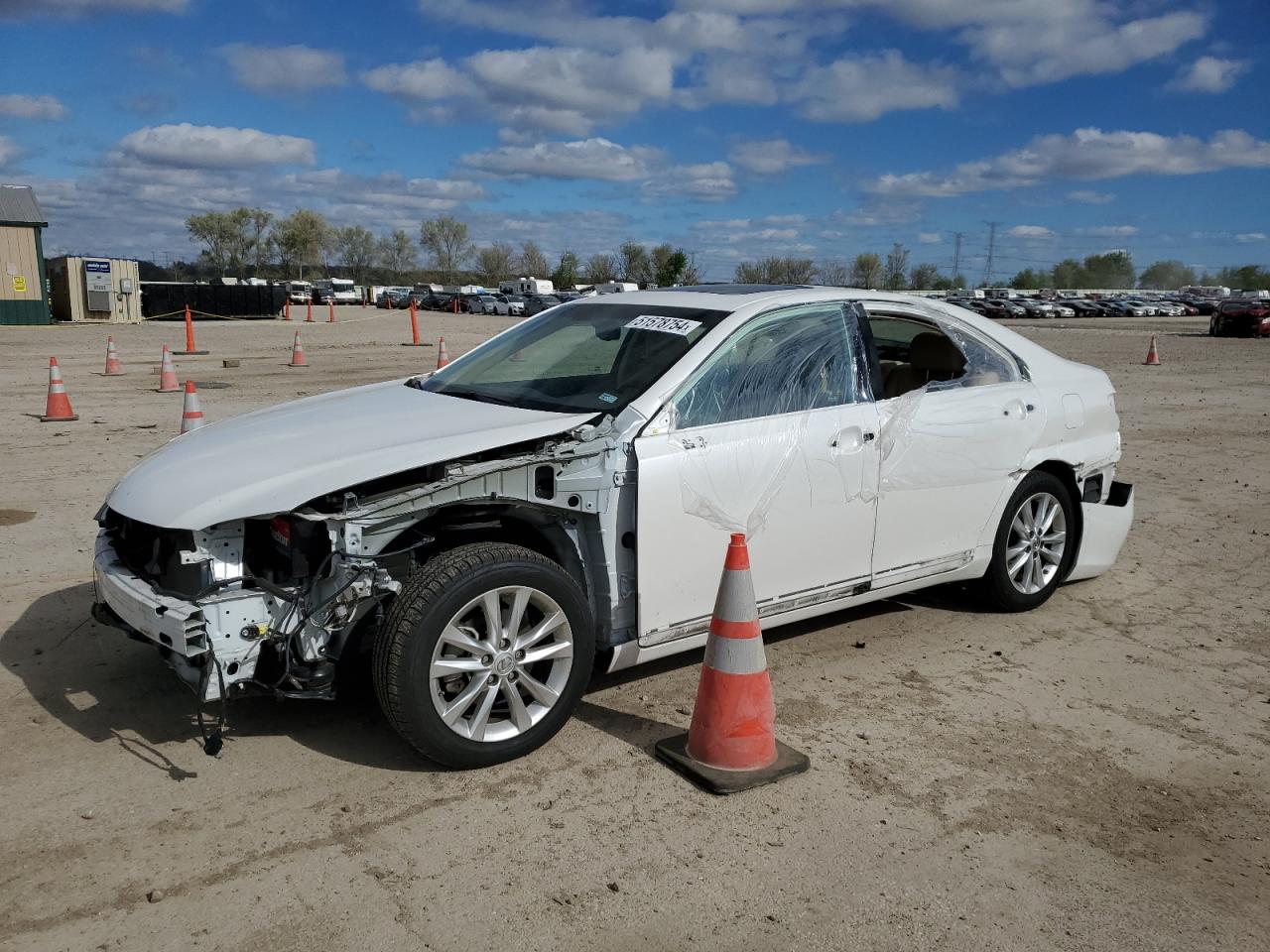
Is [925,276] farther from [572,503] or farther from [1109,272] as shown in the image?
[572,503]

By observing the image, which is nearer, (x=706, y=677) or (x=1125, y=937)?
(x=1125, y=937)

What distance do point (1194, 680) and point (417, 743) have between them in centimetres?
349

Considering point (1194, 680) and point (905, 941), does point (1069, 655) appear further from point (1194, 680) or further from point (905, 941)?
point (905, 941)

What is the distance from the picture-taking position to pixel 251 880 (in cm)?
310

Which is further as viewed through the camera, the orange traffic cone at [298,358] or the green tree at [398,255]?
the green tree at [398,255]

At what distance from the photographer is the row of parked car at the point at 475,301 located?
6012 cm

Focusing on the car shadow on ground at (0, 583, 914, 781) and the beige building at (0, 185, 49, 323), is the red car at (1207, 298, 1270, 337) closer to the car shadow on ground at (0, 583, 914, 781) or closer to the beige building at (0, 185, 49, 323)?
the car shadow on ground at (0, 583, 914, 781)

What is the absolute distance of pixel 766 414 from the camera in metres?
4.43

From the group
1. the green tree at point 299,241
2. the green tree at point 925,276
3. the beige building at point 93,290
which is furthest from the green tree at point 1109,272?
the beige building at point 93,290

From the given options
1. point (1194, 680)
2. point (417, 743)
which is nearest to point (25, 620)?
point (417, 743)

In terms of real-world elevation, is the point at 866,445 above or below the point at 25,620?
above

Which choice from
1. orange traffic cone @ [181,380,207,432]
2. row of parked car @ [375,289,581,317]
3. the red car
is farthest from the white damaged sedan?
row of parked car @ [375,289,581,317]

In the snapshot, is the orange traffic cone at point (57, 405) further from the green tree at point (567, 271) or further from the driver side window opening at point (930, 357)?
the green tree at point (567, 271)

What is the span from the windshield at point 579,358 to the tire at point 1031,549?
2007mm
